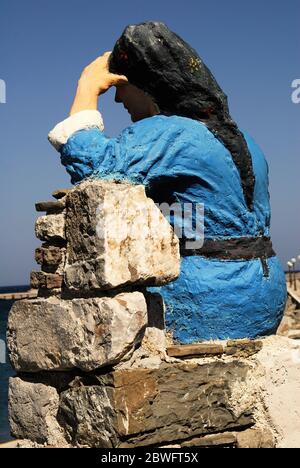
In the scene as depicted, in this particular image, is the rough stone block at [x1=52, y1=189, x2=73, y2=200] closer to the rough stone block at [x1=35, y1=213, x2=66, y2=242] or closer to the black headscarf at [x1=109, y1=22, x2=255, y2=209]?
the rough stone block at [x1=35, y1=213, x2=66, y2=242]

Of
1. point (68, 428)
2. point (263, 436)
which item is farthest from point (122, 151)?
point (263, 436)

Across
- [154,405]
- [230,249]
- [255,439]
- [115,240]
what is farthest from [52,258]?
[255,439]

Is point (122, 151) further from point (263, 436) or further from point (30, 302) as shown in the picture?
point (263, 436)

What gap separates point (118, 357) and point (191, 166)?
3.73 feet

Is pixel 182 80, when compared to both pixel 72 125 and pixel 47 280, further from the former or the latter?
pixel 47 280

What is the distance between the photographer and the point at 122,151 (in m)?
3.87

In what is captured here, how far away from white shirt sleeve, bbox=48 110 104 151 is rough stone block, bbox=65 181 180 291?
0.51 m

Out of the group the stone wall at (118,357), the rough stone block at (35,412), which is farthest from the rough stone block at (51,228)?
the rough stone block at (35,412)

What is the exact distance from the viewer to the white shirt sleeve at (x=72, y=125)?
13.4ft

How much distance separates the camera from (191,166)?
3969 millimetres

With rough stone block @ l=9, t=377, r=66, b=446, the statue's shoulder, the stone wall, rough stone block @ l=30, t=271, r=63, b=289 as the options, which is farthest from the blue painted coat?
rough stone block @ l=9, t=377, r=66, b=446

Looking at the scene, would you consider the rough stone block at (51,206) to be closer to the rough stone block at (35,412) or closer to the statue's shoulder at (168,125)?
the statue's shoulder at (168,125)

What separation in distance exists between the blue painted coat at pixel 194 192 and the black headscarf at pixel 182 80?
0.10 meters

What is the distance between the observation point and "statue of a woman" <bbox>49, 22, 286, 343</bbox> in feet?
12.9
